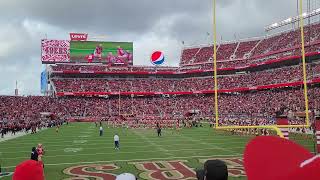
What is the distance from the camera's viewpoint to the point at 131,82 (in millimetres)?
76812

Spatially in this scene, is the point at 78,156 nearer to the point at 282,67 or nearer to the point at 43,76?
the point at 282,67

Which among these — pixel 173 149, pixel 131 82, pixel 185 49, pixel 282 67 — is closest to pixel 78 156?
pixel 173 149

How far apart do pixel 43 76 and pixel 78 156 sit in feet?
215

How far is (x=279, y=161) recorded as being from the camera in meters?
1.68

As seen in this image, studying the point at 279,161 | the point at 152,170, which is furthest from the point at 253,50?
the point at 279,161

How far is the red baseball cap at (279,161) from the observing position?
5.07 ft

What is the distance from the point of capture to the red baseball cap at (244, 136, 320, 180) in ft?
5.07

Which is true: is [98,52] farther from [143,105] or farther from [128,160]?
[128,160]

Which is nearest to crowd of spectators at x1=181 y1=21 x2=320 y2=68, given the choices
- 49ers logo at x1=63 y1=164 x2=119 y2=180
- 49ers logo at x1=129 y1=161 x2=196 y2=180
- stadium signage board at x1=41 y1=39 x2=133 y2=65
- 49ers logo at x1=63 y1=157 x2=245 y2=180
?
stadium signage board at x1=41 y1=39 x2=133 y2=65

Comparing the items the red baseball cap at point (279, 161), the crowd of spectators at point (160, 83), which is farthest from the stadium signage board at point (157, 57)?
the red baseball cap at point (279, 161)

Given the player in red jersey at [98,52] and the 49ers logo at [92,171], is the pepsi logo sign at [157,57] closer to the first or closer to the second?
the player in red jersey at [98,52]

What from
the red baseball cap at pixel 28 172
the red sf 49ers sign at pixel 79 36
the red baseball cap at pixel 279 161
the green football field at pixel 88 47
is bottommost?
the red baseball cap at pixel 28 172

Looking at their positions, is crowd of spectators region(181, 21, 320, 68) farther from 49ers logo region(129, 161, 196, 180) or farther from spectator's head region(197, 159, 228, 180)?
spectator's head region(197, 159, 228, 180)

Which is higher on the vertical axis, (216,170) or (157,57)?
(157,57)
